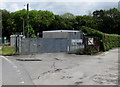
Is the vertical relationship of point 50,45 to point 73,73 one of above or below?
above

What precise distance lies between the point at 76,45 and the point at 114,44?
14.6 metres

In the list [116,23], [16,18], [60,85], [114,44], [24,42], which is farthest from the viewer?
[16,18]

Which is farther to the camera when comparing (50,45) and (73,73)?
(50,45)

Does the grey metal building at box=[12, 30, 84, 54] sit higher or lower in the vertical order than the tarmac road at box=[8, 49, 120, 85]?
higher

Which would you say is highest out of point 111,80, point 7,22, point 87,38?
point 7,22

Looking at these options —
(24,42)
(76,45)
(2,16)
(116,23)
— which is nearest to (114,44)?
(76,45)

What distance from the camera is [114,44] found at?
40.0 m

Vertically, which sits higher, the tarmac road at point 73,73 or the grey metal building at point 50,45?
the grey metal building at point 50,45

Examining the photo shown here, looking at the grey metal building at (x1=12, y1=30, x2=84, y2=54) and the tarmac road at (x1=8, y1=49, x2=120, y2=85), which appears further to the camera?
the grey metal building at (x1=12, y1=30, x2=84, y2=54)

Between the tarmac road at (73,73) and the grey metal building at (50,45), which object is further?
the grey metal building at (50,45)

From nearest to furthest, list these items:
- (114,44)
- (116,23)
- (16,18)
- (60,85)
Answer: (60,85) < (114,44) < (116,23) < (16,18)

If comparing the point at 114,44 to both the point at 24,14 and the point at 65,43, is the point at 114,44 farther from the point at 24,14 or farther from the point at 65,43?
the point at 24,14

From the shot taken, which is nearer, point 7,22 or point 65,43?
point 65,43

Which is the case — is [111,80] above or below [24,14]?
below
